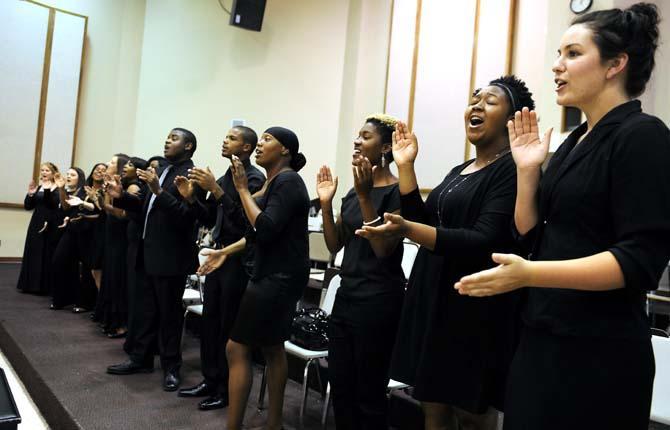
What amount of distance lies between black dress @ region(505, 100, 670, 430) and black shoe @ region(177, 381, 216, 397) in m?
2.36

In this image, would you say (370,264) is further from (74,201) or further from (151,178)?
(74,201)

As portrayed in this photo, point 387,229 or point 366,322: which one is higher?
point 387,229

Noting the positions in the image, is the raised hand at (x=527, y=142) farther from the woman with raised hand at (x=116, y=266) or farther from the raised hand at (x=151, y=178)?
the woman with raised hand at (x=116, y=266)

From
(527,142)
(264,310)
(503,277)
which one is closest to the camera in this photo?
(503,277)

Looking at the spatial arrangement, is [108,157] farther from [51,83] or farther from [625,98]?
[625,98]

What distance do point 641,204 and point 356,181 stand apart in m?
1.00

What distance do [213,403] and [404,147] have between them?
196cm

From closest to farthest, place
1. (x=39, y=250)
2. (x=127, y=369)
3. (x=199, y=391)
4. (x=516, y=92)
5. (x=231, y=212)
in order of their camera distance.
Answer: (x=516, y=92)
(x=231, y=212)
(x=199, y=391)
(x=127, y=369)
(x=39, y=250)

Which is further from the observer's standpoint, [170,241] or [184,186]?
[170,241]

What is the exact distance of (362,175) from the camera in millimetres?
1862

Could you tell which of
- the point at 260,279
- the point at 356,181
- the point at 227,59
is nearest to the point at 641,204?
the point at 356,181

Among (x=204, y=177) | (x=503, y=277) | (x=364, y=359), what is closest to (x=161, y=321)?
(x=204, y=177)

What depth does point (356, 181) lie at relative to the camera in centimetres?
188

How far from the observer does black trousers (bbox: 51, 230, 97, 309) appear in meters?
5.28
